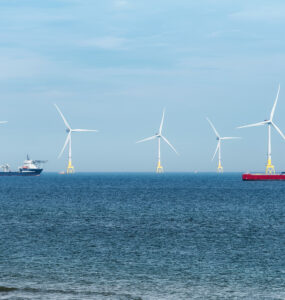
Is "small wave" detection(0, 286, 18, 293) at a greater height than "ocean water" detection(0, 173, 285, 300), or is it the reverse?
"small wave" detection(0, 286, 18, 293)

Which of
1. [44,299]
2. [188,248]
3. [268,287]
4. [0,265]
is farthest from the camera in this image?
[188,248]

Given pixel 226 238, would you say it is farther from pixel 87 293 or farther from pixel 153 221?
pixel 87 293

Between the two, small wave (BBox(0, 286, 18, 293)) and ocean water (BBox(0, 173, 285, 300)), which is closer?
small wave (BBox(0, 286, 18, 293))

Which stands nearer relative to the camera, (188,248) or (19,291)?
(19,291)

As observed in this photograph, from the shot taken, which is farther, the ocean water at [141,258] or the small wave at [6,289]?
the ocean water at [141,258]

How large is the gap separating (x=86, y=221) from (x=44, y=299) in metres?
47.5

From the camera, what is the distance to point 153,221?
79.0 m

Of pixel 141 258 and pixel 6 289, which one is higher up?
pixel 6 289

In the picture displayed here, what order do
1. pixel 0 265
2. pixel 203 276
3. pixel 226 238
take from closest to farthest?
pixel 203 276, pixel 0 265, pixel 226 238

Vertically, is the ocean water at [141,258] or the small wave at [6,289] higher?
the small wave at [6,289]

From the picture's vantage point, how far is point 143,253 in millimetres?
48094

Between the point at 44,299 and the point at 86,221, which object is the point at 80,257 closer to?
the point at 44,299

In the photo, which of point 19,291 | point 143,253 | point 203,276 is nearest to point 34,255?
point 143,253

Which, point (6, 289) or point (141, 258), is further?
point (141, 258)
